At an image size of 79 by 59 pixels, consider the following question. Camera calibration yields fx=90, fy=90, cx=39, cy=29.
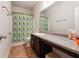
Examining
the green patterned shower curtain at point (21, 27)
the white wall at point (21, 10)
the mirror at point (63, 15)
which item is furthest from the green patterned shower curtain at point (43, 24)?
the white wall at point (21, 10)

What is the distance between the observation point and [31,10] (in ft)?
17.6

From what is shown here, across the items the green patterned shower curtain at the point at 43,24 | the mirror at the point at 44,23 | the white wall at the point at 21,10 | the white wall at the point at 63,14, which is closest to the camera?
the white wall at the point at 63,14

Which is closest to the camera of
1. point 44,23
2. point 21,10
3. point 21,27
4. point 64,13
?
point 64,13

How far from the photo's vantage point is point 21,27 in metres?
4.73

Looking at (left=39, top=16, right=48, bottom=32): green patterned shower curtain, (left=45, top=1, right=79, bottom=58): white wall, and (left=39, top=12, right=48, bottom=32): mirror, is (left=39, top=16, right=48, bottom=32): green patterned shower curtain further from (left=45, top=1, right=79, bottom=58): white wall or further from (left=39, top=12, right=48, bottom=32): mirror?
(left=45, top=1, right=79, bottom=58): white wall

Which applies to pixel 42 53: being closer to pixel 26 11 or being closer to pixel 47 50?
pixel 47 50

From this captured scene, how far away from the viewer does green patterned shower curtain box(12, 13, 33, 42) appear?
4582 mm

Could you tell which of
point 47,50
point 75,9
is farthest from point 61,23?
point 47,50

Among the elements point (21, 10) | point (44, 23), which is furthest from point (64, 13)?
point (21, 10)

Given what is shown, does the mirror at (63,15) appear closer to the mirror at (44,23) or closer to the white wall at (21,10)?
the mirror at (44,23)

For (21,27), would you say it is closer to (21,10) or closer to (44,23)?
(21,10)

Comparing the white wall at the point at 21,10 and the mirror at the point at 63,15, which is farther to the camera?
the white wall at the point at 21,10

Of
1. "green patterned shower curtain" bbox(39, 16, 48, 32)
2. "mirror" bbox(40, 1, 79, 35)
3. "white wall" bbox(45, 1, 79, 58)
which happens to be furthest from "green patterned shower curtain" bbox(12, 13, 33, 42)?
"white wall" bbox(45, 1, 79, 58)

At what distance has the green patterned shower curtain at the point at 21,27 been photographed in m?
4.58
